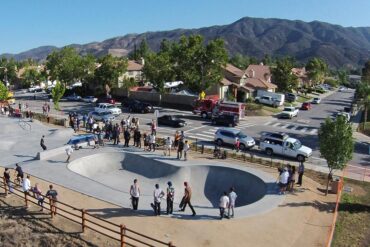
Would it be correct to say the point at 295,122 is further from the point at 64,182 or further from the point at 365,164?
the point at 64,182

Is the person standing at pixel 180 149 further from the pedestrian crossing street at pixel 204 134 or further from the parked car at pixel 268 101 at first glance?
the parked car at pixel 268 101

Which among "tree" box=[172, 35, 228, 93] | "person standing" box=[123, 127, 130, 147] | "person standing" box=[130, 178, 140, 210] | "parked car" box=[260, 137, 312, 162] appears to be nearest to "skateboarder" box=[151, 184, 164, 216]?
"person standing" box=[130, 178, 140, 210]

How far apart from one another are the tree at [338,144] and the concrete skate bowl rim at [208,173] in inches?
170

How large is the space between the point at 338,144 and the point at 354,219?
4843 millimetres

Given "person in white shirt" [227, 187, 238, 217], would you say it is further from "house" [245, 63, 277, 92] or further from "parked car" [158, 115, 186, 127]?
"house" [245, 63, 277, 92]

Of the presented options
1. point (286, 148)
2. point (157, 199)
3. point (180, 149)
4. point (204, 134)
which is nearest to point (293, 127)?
point (204, 134)

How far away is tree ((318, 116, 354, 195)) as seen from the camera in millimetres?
22203

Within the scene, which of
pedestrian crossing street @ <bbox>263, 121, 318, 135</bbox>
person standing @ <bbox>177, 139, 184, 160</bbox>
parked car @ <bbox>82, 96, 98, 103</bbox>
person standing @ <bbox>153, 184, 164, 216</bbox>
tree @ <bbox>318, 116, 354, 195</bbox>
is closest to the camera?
person standing @ <bbox>153, 184, 164, 216</bbox>

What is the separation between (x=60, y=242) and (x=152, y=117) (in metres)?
33.1

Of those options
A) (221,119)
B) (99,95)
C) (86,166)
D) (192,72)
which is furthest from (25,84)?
(86,166)

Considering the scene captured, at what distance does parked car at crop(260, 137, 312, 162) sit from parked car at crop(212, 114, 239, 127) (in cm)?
1161

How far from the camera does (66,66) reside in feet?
239

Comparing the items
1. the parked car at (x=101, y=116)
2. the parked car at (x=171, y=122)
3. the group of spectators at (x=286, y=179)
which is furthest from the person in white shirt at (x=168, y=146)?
the parked car at (x=101, y=116)

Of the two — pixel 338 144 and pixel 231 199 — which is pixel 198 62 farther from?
pixel 231 199
